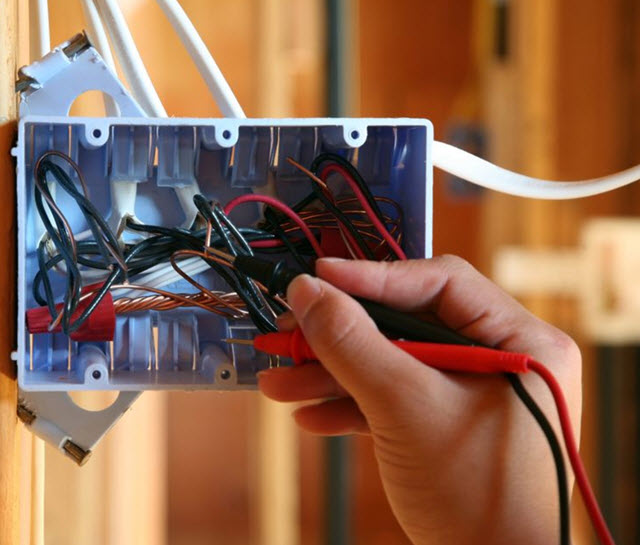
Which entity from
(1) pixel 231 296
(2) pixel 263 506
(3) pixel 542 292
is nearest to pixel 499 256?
(3) pixel 542 292

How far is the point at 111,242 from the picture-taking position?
453 mm

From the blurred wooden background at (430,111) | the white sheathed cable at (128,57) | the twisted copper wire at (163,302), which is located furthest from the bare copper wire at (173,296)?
the blurred wooden background at (430,111)

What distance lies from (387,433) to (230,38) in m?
1.71

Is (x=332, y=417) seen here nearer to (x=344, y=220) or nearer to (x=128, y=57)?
(x=344, y=220)

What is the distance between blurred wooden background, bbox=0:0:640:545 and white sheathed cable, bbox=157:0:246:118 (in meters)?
1.23

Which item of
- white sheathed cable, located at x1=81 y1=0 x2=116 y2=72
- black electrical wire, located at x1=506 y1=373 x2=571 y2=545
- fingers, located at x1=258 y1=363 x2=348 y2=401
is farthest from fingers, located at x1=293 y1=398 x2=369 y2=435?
white sheathed cable, located at x1=81 y1=0 x2=116 y2=72

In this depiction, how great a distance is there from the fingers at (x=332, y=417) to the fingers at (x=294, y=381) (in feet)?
0.10

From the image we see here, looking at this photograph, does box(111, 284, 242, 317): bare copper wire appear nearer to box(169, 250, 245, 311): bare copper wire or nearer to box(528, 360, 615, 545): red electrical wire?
box(169, 250, 245, 311): bare copper wire

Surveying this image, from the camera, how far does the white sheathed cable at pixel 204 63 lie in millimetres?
487

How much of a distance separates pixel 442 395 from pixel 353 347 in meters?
0.05

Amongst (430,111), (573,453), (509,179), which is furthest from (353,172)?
(430,111)

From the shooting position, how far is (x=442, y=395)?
15.2 inches

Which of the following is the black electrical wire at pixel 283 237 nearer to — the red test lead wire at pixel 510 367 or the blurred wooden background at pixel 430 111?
the red test lead wire at pixel 510 367

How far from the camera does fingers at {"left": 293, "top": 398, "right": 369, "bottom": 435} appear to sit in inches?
18.8
